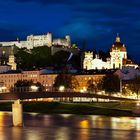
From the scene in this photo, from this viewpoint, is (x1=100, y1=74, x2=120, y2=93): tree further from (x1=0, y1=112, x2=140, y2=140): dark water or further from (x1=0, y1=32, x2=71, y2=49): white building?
Answer: (x1=0, y1=32, x2=71, y2=49): white building

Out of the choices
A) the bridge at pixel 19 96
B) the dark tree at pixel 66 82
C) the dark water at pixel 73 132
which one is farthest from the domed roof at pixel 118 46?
the bridge at pixel 19 96

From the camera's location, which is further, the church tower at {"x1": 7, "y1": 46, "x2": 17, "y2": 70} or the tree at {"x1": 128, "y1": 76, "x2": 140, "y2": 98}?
Answer: the church tower at {"x1": 7, "y1": 46, "x2": 17, "y2": 70}

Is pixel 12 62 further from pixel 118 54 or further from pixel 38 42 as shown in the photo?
pixel 118 54

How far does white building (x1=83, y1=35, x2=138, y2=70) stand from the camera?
138m

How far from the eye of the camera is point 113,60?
14100cm

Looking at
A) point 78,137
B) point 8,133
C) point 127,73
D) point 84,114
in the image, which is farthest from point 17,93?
point 127,73

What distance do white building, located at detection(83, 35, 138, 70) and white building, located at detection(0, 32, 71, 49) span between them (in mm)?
21325

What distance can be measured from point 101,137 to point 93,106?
107 ft

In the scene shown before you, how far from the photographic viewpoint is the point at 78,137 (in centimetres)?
3634

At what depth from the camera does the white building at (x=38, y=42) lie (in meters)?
169

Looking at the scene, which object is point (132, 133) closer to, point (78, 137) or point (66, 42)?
point (78, 137)

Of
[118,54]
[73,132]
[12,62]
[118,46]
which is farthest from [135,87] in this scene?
[12,62]

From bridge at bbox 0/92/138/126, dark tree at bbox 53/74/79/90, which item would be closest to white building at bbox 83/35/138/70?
dark tree at bbox 53/74/79/90

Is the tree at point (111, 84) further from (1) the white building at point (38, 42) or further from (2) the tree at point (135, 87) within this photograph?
(1) the white building at point (38, 42)
